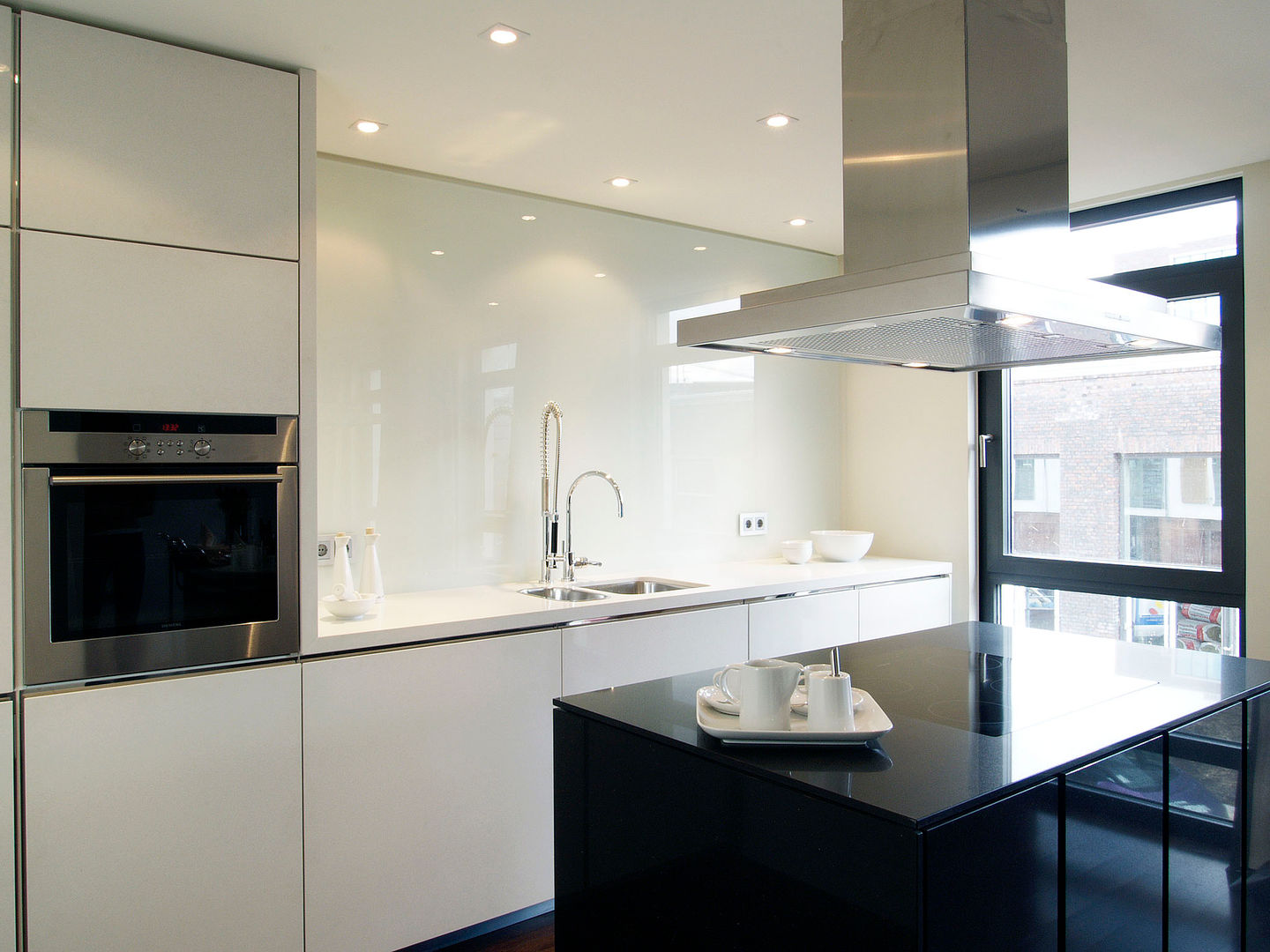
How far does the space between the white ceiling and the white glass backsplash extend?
0.23m

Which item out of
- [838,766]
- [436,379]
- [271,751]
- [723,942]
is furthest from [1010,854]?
[436,379]

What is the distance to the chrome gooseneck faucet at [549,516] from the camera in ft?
10.6

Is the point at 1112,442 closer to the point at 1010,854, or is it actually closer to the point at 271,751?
the point at 1010,854

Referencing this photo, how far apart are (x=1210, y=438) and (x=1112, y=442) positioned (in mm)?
362

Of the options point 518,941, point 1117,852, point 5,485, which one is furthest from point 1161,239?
point 5,485

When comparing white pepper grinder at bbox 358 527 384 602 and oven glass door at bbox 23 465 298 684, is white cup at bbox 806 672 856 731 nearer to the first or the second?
oven glass door at bbox 23 465 298 684

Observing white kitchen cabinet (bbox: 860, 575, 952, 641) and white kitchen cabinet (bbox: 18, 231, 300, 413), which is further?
white kitchen cabinet (bbox: 860, 575, 952, 641)

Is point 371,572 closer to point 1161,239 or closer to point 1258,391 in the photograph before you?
point 1258,391

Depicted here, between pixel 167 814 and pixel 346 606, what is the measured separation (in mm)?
660

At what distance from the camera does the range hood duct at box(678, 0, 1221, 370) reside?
5.10 ft

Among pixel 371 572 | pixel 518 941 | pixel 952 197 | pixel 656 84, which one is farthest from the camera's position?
pixel 371 572

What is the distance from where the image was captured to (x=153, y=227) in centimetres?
209

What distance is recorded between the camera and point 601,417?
3568mm

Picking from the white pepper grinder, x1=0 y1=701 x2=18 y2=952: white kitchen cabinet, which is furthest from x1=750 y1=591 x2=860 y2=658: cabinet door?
x1=0 y1=701 x2=18 y2=952: white kitchen cabinet
